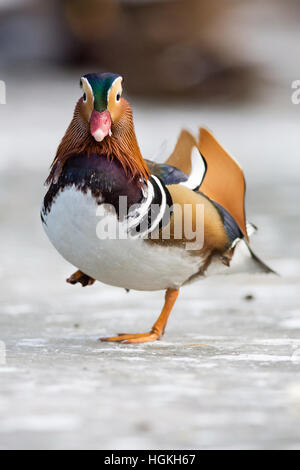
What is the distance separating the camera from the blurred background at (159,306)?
1992 millimetres

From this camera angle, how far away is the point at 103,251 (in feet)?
9.17

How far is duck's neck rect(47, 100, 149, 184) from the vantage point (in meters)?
2.87

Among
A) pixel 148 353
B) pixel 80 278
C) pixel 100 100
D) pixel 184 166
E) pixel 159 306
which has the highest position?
pixel 100 100

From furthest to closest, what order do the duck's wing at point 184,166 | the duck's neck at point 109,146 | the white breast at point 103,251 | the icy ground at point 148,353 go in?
1. the duck's wing at point 184,166
2. the duck's neck at point 109,146
3. the white breast at point 103,251
4. the icy ground at point 148,353

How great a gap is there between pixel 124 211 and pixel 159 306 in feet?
4.38

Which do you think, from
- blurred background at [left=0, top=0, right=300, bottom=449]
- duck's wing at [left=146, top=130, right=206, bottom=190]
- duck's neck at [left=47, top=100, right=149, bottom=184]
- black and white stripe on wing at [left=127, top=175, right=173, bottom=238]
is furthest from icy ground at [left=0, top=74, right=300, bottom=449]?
duck's neck at [left=47, top=100, right=149, bottom=184]

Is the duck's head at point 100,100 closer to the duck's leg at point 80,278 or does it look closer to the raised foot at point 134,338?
the duck's leg at point 80,278

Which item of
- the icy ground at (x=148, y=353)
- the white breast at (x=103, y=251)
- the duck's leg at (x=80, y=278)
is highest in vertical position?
the white breast at (x=103, y=251)

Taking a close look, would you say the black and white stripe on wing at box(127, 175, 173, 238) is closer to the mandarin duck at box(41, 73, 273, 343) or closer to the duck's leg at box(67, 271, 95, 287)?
the mandarin duck at box(41, 73, 273, 343)

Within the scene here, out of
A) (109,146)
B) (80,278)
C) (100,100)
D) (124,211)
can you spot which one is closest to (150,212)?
(124,211)

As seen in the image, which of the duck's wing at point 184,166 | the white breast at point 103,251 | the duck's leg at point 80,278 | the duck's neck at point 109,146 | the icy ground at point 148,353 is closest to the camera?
the icy ground at point 148,353

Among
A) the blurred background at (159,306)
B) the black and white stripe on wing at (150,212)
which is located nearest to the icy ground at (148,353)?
the blurred background at (159,306)

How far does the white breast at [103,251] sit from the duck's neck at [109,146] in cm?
16

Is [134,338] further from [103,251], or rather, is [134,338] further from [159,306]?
[159,306]
